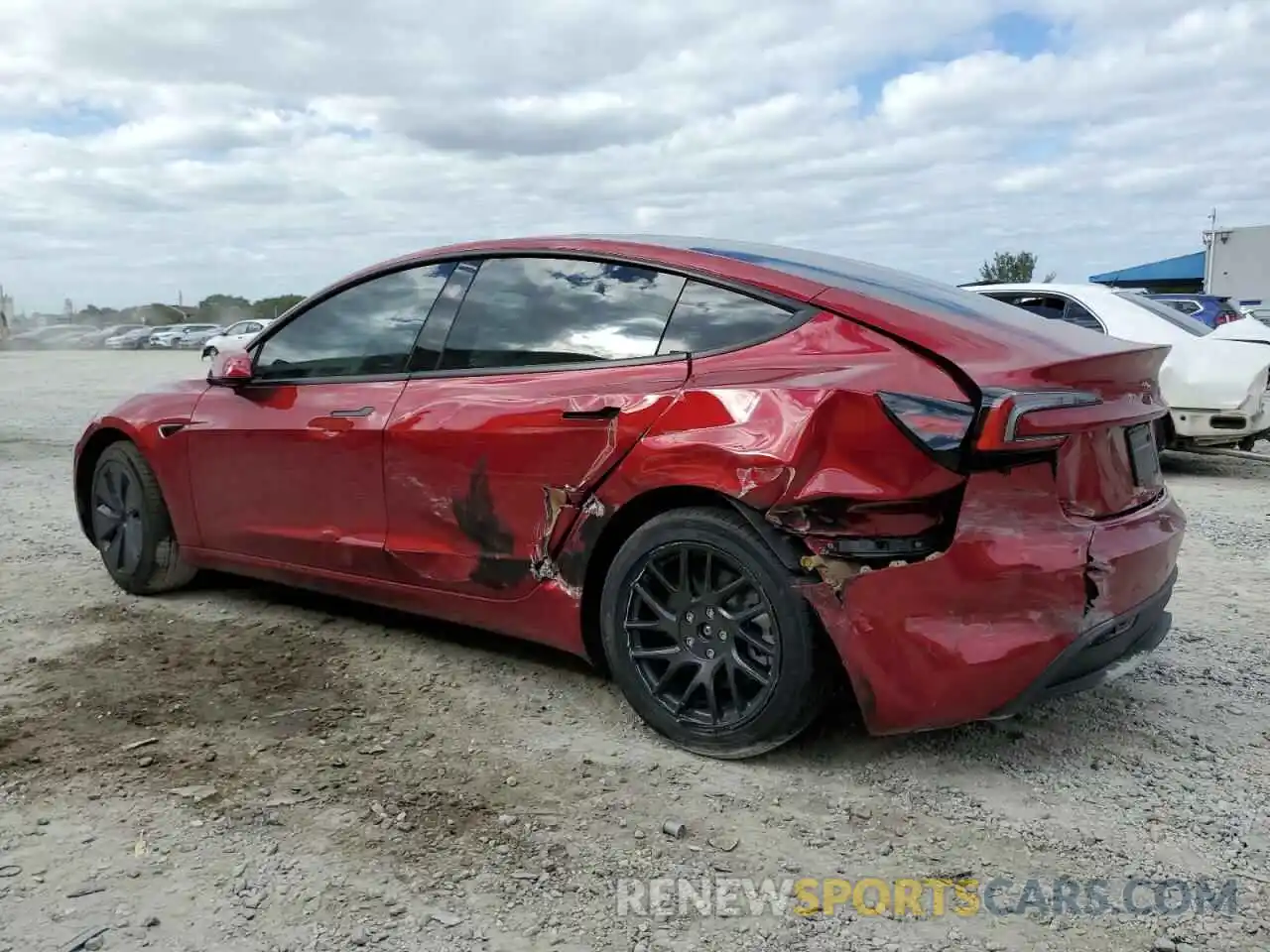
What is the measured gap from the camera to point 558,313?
11.2 feet

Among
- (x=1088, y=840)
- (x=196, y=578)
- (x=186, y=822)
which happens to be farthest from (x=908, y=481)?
(x=196, y=578)

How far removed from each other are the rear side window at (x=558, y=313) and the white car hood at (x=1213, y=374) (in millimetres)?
5713

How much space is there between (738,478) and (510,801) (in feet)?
3.36

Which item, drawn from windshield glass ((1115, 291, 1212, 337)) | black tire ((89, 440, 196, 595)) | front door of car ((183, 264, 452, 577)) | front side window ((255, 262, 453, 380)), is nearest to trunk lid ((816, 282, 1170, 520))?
front side window ((255, 262, 453, 380))

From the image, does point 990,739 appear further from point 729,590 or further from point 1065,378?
point 1065,378

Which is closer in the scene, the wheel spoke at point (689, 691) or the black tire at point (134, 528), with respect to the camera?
the wheel spoke at point (689, 691)

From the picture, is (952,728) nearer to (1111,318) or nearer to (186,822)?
(186,822)

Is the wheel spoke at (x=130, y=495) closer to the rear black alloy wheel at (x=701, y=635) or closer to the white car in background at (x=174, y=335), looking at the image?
the rear black alloy wheel at (x=701, y=635)

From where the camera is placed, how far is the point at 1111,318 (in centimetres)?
810

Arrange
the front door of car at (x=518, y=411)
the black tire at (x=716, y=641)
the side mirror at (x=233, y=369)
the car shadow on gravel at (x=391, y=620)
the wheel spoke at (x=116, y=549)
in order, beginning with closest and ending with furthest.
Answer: the black tire at (x=716, y=641), the front door of car at (x=518, y=411), the car shadow on gravel at (x=391, y=620), the side mirror at (x=233, y=369), the wheel spoke at (x=116, y=549)

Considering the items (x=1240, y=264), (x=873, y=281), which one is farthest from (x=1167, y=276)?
(x=873, y=281)

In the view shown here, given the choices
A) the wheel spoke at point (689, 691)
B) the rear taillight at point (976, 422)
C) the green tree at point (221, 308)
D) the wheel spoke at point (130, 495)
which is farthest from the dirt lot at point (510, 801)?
the green tree at point (221, 308)

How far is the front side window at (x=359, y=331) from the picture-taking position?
3793mm

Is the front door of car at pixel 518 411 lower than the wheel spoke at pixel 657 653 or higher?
higher
